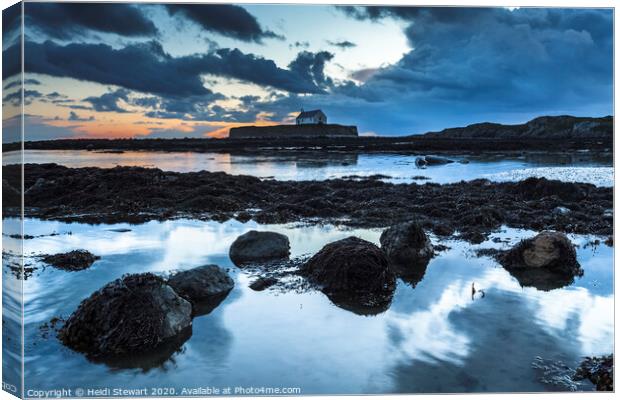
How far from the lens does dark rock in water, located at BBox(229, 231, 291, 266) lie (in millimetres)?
8609

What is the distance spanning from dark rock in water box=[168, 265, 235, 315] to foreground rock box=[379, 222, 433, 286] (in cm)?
281

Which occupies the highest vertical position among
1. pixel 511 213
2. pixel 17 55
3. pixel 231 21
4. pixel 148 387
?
pixel 231 21

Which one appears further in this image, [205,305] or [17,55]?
[205,305]

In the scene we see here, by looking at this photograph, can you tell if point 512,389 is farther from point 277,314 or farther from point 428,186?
point 428,186

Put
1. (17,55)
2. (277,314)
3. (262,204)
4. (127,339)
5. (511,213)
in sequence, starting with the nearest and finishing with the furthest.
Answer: (17,55) → (127,339) → (277,314) → (511,213) → (262,204)

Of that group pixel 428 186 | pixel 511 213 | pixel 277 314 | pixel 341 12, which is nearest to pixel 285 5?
pixel 341 12

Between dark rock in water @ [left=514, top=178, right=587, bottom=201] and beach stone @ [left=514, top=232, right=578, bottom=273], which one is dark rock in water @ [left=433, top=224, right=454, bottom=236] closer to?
beach stone @ [left=514, top=232, right=578, bottom=273]

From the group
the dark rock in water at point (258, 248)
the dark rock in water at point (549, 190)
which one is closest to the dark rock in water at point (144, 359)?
the dark rock in water at point (258, 248)

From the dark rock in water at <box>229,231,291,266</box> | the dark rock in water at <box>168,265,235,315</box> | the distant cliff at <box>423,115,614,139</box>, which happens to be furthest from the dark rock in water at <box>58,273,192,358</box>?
the distant cliff at <box>423,115,614,139</box>

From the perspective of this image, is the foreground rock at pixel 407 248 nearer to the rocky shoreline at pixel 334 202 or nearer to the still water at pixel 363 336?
the still water at pixel 363 336

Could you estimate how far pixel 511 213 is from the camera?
12.2 m

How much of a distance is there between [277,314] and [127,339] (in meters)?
1.82

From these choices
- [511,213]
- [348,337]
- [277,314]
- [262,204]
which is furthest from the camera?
[262,204]

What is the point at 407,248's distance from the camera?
8484mm
